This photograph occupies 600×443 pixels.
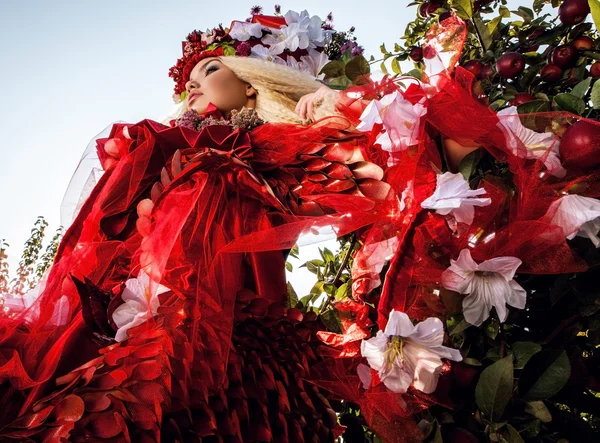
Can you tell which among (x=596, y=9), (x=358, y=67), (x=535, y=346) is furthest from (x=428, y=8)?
(x=535, y=346)

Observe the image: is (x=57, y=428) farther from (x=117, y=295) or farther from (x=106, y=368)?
(x=117, y=295)

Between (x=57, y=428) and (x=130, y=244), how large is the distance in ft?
1.15

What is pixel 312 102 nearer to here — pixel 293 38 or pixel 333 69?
pixel 333 69

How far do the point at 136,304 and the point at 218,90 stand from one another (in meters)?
0.93

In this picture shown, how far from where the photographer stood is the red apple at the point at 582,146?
0.75 meters

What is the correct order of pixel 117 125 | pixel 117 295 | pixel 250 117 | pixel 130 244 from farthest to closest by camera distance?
pixel 250 117 → pixel 117 125 → pixel 130 244 → pixel 117 295

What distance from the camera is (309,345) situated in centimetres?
90

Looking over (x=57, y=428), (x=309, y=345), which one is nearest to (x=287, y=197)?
(x=309, y=345)

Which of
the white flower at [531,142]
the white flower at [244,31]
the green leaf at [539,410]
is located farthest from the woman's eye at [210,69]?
the green leaf at [539,410]

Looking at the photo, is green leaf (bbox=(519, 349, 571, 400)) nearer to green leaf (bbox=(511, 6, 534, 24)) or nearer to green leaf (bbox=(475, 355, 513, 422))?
green leaf (bbox=(475, 355, 513, 422))

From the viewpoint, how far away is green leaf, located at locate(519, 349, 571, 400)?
2.47 feet

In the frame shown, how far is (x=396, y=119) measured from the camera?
88cm

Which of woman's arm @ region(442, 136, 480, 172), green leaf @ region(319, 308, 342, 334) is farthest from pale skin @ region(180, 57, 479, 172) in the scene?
woman's arm @ region(442, 136, 480, 172)

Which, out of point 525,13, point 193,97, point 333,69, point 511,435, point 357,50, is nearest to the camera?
point 511,435
